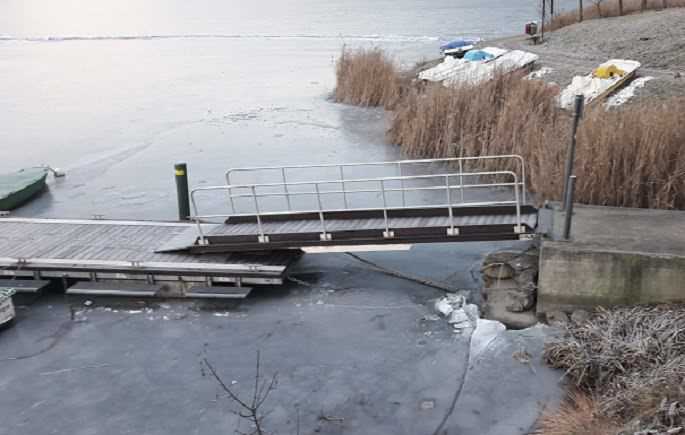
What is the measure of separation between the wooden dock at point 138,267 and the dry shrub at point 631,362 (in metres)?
4.85

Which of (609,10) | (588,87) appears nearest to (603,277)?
(588,87)

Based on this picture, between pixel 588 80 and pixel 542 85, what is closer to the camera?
pixel 542 85

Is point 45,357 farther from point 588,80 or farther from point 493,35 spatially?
point 493,35

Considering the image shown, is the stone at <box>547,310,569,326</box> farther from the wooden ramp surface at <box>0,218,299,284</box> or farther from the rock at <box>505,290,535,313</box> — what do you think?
the wooden ramp surface at <box>0,218,299,284</box>

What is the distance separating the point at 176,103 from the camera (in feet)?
103

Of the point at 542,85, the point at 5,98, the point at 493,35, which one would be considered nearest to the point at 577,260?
the point at 542,85

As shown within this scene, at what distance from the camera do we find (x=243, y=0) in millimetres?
141125

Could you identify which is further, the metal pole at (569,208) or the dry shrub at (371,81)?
the dry shrub at (371,81)

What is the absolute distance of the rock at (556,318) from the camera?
9.86m

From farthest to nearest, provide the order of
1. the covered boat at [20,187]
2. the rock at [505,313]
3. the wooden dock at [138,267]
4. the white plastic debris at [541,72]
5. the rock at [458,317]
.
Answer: the white plastic debris at [541,72]
the covered boat at [20,187]
the wooden dock at [138,267]
the rock at [458,317]
the rock at [505,313]

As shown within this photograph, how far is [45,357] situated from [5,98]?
27.8 meters

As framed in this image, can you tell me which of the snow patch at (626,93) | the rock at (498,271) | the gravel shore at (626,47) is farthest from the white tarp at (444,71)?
the rock at (498,271)

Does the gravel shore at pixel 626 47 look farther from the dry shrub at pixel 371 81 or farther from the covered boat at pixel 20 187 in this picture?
the covered boat at pixel 20 187

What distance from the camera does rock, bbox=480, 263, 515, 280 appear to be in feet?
34.9
